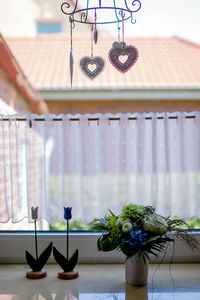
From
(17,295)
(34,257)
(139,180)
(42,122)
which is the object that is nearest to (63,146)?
(42,122)

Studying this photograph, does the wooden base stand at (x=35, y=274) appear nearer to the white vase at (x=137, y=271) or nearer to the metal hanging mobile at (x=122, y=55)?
the white vase at (x=137, y=271)

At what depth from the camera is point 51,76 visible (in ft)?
→ 8.11

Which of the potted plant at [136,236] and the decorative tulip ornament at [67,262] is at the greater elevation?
the potted plant at [136,236]

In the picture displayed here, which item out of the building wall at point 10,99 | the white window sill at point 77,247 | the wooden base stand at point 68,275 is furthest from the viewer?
the building wall at point 10,99

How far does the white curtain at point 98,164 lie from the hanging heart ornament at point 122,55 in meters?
0.58

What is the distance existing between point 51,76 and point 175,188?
1.09 metres

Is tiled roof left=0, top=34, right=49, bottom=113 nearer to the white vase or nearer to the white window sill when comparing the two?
the white window sill

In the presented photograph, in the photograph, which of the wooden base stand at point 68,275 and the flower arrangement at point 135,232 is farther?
the wooden base stand at point 68,275

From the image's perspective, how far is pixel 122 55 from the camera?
5.11ft

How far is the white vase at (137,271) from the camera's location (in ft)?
5.74

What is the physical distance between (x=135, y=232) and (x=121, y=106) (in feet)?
3.29

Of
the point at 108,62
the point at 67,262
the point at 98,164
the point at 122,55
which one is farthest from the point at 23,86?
A: the point at 67,262

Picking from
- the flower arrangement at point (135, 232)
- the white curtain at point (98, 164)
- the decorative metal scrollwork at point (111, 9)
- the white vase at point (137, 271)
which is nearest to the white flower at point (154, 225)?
the flower arrangement at point (135, 232)

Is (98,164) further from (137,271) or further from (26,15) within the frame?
(26,15)
